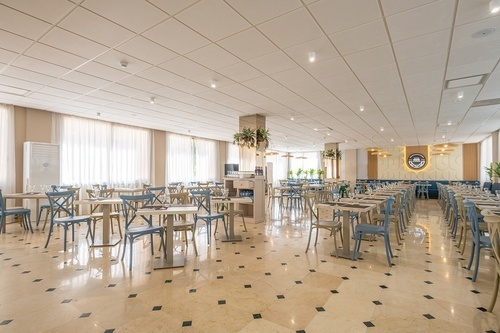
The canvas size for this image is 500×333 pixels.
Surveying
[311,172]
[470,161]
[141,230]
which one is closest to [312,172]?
[311,172]

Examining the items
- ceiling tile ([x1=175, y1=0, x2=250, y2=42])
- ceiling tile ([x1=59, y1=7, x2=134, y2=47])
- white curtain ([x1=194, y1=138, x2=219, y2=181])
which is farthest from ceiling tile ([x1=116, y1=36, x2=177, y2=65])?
white curtain ([x1=194, y1=138, x2=219, y2=181])

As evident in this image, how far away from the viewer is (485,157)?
44.6 ft

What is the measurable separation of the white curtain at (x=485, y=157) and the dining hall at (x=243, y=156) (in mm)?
5475

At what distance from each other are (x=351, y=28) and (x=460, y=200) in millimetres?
4195

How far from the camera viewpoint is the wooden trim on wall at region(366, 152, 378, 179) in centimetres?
1881

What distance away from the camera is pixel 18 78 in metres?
5.09

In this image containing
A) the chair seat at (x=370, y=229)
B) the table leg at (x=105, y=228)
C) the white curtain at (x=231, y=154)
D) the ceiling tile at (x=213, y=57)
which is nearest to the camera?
the ceiling tile at (x=213, y=57)

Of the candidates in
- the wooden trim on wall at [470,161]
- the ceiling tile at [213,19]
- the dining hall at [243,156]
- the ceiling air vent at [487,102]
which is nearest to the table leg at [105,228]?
the dining hall at [243,156]

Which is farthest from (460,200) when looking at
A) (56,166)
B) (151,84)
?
(56,166)

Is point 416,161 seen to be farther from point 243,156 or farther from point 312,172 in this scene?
point 243,156

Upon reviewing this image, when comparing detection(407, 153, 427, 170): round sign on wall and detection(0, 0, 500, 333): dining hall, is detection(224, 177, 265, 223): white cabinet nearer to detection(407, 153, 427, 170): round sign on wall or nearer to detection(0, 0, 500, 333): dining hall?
detection(0, 0, 500, 333): dining hall

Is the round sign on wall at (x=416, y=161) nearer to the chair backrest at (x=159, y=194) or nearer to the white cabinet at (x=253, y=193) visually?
the white cabinet at (x=253, y=193)

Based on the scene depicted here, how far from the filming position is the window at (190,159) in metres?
12.1

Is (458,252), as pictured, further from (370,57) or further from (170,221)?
(170,221)
